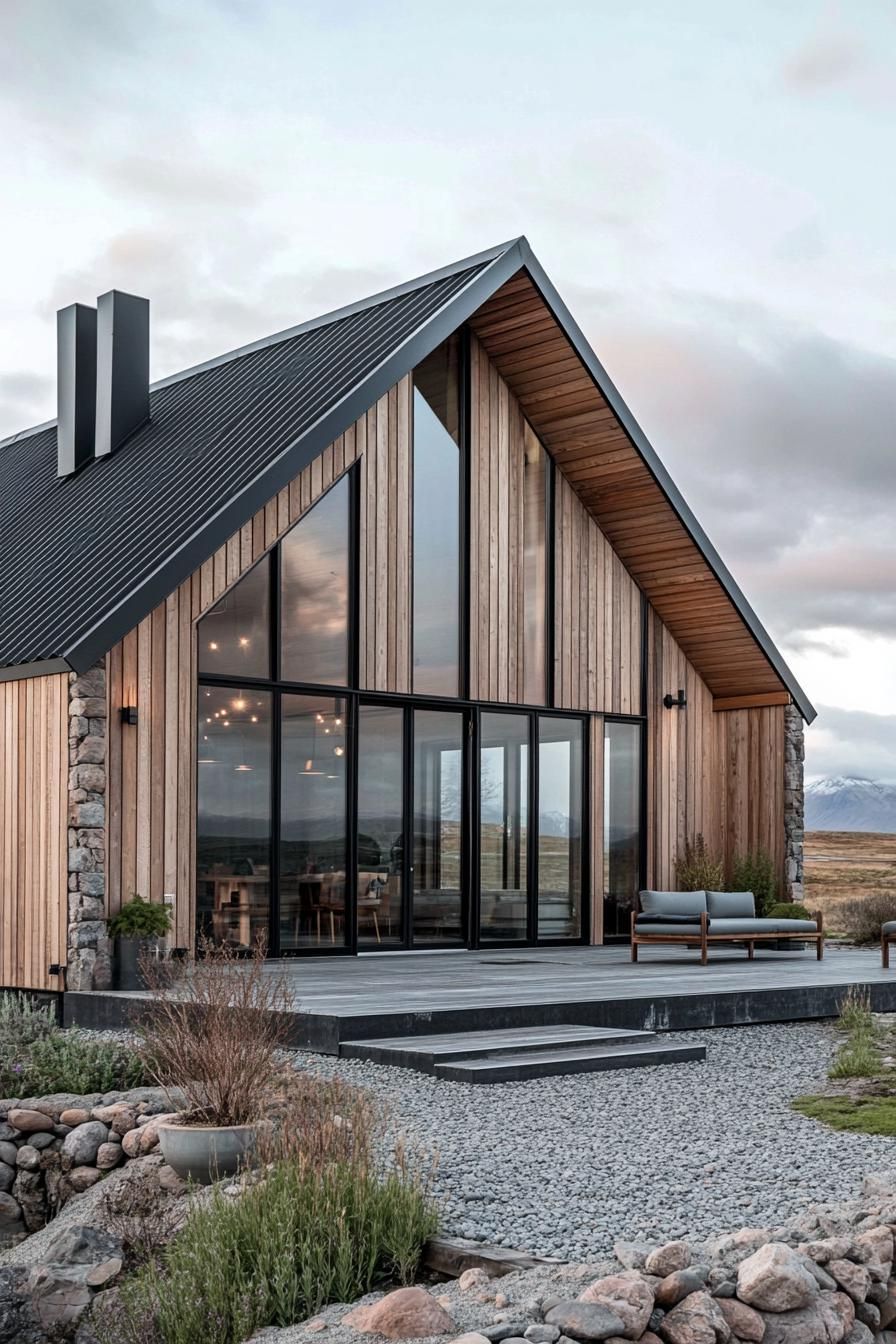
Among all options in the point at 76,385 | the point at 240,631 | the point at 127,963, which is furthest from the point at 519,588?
the point at 127,963

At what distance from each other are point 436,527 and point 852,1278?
383 inches

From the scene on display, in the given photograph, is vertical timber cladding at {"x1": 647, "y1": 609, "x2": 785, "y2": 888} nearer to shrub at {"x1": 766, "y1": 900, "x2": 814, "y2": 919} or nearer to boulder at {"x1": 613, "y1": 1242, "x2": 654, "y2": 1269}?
shrub at {"x1": 766, "y1": 900, "x2": 814, "y2": 919}

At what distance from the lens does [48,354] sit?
25.9 metres

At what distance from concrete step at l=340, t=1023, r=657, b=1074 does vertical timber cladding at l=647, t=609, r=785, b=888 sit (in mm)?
6811

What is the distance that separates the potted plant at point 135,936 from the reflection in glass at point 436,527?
3.71 m

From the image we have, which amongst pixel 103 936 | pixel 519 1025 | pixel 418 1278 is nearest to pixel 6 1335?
pixel 418 1278

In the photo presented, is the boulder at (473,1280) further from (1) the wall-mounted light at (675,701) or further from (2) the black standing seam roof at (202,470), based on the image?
(1) the wall-mounted light at (675,701)

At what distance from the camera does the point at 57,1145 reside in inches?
253

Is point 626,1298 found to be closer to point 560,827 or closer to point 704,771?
point 560,827

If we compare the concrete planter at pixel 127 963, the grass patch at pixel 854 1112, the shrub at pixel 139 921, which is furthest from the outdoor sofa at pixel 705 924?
the grass patch at pixel 854 1112

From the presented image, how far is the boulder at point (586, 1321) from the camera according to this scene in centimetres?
354

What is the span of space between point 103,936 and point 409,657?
161 inches

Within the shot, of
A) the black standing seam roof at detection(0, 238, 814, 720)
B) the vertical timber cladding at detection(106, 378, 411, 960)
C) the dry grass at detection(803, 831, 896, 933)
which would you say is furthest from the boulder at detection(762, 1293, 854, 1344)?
the dry grass at detection(803, 831, 896, 933)

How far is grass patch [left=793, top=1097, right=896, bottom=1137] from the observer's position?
6.13 meters
